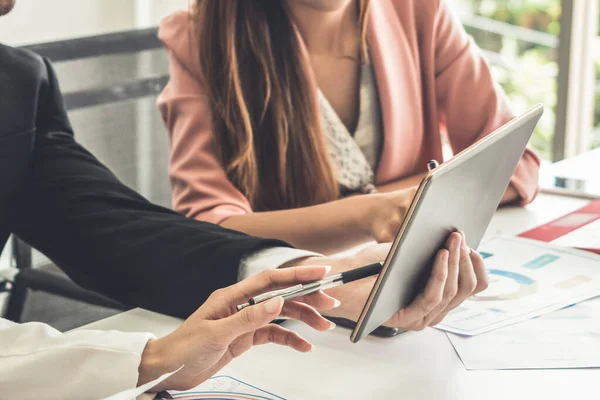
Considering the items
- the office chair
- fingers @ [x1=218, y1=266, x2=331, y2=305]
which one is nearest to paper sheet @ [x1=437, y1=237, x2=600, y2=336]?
fingers @ [x1=218, y1=266, x2=331, y2=305]

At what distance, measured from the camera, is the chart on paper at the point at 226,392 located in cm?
83

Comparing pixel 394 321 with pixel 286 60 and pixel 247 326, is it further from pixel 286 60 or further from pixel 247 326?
pixel 286 60

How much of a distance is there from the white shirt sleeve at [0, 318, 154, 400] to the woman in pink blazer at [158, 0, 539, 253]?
48cm

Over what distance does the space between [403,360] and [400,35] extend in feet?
2.47

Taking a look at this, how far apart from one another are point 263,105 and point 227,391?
2.08 feet

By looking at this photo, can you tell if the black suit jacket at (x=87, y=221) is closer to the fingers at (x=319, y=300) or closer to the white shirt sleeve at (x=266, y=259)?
the white shirt sleeve at (x=266, y=259)

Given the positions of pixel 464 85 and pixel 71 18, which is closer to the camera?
pixel 464 85

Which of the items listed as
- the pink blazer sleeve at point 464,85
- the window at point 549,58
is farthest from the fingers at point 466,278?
the window at point 549,58

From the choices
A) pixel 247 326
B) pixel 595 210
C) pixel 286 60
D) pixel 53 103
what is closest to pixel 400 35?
pixel 286 60

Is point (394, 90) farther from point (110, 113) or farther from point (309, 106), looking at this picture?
point (110, 113)

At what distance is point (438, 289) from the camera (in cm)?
89

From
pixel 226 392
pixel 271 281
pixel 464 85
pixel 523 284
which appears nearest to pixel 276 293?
pixel 271 281

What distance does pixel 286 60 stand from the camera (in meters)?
1.41

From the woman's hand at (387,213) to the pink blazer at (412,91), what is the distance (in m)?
0.24
